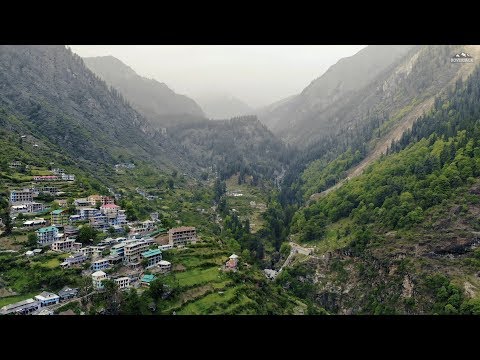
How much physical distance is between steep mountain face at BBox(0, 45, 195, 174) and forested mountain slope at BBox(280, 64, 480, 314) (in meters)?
24.2

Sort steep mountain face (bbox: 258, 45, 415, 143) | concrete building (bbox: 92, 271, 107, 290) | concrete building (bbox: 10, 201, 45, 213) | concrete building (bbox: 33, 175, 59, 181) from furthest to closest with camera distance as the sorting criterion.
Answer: steep mountain face (bbox: 258, 45, 415, 143) < concrete building (bbox: 33, 175, 59, 181) < concrete building (bbox: 10, 201, 45, 213) < concrete building (bbox: 92, 271, 107, 290)

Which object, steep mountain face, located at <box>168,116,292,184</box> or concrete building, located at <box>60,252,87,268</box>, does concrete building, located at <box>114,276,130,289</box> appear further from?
steep mountain face, located at <box>168,116,292,184</box>

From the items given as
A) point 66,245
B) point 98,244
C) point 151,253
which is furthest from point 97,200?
point 151,253

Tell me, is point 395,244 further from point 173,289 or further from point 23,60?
point 23,60

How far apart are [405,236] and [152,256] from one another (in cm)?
1528

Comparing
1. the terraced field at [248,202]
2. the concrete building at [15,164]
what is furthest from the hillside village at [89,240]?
the terraced field at [248,202]

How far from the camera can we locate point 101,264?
15.7 m

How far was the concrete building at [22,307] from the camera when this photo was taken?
12571 millimetres

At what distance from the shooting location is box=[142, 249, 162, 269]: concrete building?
54.6ft

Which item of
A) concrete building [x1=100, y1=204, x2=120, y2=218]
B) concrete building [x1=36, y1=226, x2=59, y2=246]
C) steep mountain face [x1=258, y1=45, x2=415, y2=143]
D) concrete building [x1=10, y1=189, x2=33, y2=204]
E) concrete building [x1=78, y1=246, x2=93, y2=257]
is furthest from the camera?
steep mountain face [x1=258, y1=45, x2=415, y2=143]

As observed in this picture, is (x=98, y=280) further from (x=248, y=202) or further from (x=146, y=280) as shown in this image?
(x=248, y=202)

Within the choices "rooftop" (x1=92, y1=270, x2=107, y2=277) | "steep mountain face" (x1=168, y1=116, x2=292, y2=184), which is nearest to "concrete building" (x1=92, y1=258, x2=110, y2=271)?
"rooftop" (x1=92, y1=270, x2=107, y2=277)

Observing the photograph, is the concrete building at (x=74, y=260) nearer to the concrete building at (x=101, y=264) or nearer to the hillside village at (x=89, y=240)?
the hillside village at (x=89, y=240)

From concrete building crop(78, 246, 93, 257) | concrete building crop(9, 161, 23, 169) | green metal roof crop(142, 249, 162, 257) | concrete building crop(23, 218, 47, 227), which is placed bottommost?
green metal roof crop(142, 249, 162, 257)
